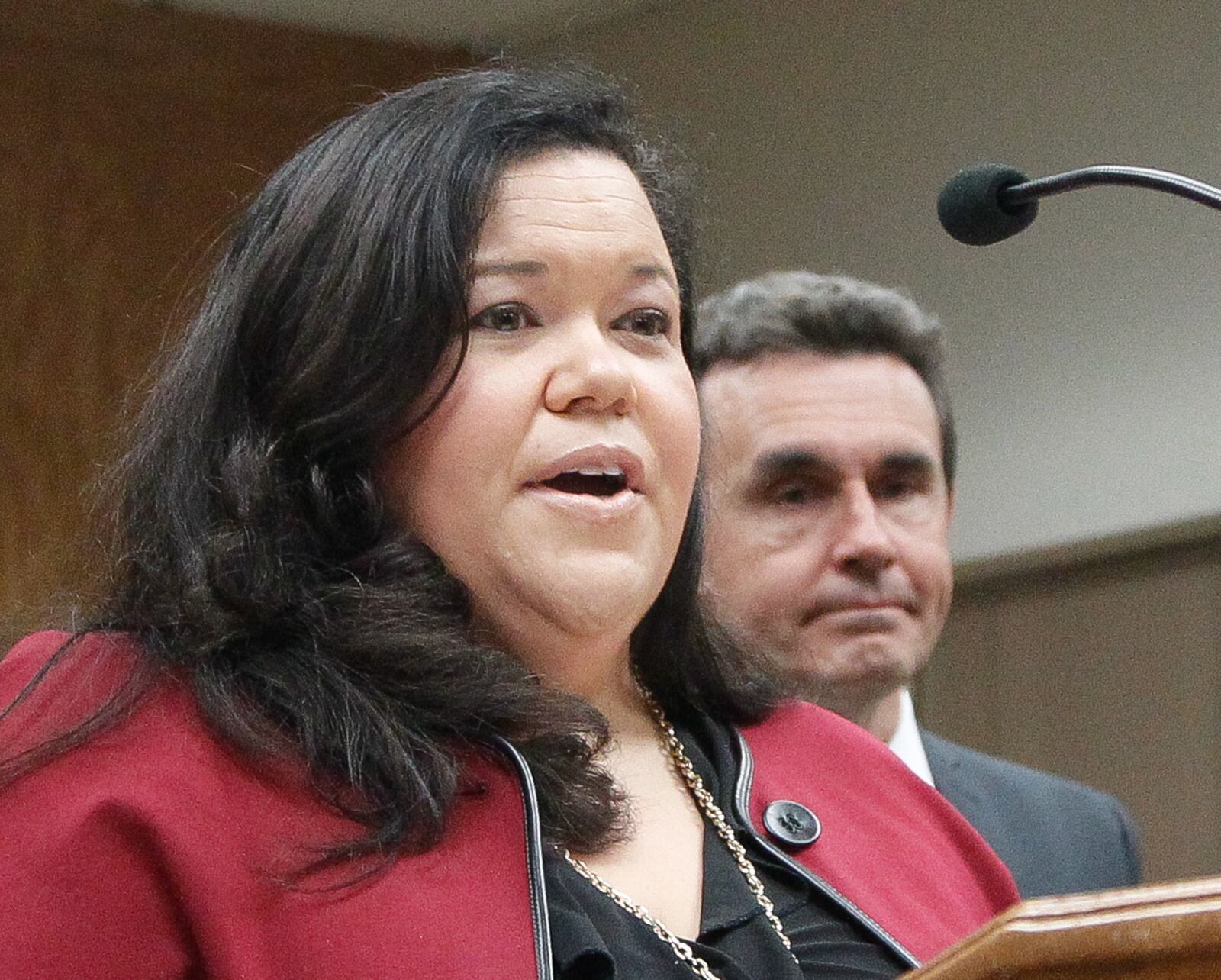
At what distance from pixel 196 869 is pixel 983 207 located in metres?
0.79

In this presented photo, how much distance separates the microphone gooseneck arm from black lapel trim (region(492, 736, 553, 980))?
1.87 feet

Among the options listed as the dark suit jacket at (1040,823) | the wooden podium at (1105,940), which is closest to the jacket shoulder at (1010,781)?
the dark suit jacket at (1040,823)

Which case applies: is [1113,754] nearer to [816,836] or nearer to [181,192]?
[181,192]

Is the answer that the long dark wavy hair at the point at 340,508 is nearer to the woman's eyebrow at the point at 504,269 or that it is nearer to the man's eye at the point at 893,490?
the woman's eyebrow at the point at 504,269

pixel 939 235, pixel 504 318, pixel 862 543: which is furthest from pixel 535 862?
pixel 939 235

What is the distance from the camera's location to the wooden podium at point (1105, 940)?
2.95 feet

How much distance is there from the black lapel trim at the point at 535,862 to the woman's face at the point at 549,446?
13cm

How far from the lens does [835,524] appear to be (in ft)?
9.06

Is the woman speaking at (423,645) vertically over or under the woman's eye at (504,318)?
under

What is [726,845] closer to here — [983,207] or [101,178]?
[983,207]

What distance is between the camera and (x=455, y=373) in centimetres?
153

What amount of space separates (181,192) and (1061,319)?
2.15 metres

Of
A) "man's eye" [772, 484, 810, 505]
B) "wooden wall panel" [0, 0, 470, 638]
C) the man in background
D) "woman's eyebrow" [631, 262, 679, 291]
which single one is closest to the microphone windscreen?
"woman's eyebrow" [631, 262, 679, 291]

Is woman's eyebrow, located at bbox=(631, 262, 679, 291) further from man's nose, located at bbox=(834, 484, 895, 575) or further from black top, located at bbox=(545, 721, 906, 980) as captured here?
man's nose, located at bbox=(834, 484, 895, 575)
